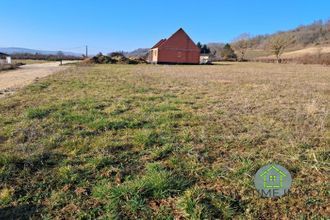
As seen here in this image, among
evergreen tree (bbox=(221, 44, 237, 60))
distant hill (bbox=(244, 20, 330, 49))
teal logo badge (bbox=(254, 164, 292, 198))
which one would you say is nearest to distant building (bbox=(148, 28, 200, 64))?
evergreen tree (bbox=(221, 44, 237, 60))

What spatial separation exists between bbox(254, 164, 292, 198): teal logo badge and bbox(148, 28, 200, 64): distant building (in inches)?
1718

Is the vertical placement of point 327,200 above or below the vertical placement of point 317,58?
below

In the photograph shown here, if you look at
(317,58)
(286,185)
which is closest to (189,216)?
(286,185)

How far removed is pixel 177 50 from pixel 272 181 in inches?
1764

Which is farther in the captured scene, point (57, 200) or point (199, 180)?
point (199, 180)

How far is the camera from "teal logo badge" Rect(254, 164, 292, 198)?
8.58ft

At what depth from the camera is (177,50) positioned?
46312 millimetres

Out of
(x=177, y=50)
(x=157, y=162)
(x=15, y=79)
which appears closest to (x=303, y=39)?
(x=177, y=50)

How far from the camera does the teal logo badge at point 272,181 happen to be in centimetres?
262

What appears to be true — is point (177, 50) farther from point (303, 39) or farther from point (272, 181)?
point (303, 39)

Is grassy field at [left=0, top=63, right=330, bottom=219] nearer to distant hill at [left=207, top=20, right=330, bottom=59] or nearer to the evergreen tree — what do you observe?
the evergreen tree

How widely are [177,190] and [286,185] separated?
104 cm

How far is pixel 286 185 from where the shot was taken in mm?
2723

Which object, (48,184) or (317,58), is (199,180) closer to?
(48,184)
